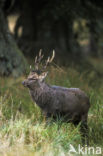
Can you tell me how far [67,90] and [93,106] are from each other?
53.3 inches

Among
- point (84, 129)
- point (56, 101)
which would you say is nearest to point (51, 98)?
point (56, 101)

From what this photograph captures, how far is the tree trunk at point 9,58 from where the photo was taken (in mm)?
8703

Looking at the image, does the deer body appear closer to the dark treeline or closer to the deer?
the deer

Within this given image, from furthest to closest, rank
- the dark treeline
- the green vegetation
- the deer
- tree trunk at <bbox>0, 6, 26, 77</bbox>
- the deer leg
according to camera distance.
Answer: the dark treeline → tree trunk at <bbox>0, 6, 26, 77</bbox> → the deer leg → the deer → the green vegetation

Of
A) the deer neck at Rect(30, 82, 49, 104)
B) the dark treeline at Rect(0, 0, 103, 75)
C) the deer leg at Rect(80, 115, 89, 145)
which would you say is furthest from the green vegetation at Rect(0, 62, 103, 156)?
the dark treeline at Rect(0, 0, 103, 75)

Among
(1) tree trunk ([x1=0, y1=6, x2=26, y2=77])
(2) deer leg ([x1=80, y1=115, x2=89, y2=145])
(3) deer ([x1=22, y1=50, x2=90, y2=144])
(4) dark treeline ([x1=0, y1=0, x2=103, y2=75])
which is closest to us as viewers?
(3) deer ([x1=22, y1=50, x2=90, y2=144])

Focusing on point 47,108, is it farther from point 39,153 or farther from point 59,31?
point 59,31

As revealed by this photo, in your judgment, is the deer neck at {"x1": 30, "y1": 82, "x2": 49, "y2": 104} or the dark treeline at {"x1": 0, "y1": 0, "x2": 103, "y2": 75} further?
the dark treeline at {"x1": 0, "y1": 0, "x2": 103, "y2": 75}

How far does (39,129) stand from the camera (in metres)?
5.33

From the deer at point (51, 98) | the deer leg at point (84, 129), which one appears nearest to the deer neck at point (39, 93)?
the deer at point (51, 98)

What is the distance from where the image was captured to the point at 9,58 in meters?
8.88

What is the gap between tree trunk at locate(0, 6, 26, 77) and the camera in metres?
8.70

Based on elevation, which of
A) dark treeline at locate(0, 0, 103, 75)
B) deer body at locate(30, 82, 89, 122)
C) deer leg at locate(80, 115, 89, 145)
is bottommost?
dark treeline at locate(0, 0, 103, 75)

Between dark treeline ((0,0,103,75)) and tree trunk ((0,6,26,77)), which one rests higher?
tree trunk ((0,6,26,77))
